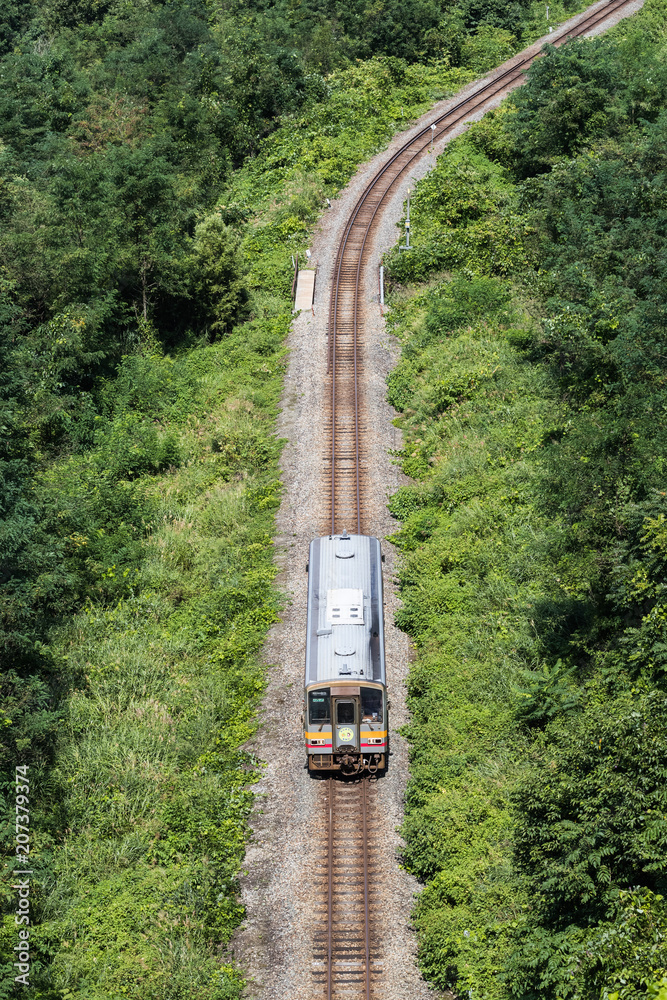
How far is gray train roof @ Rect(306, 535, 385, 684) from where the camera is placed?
24953 millimetres

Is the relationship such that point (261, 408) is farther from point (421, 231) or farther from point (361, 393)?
point (421, 231)

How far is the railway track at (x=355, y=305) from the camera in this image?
1428 inches

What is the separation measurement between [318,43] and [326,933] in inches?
2629

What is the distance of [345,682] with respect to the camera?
24359mm

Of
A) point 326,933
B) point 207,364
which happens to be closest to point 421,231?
point 207,364

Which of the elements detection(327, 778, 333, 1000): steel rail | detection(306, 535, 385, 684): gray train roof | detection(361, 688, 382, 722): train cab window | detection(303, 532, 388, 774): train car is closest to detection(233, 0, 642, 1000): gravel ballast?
detection(327, 778, 333, 1000): steel rail

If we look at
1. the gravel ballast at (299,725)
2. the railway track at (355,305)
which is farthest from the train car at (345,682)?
the railway track at (355,305)

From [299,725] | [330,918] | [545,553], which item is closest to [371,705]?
[299,725]

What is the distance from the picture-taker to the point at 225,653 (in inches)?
1180

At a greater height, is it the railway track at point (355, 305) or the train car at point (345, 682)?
the railway track at point (355, 305)

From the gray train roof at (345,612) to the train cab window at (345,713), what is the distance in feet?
2.03

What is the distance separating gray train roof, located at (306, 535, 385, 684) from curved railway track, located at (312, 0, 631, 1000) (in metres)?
3.09

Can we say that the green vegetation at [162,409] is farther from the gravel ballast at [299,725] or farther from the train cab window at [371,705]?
the train cab window at [371,705]

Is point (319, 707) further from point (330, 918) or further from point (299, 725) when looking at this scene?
point (330, 918)
